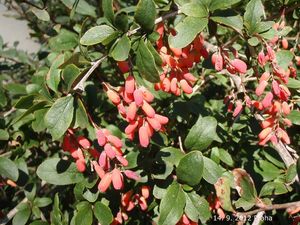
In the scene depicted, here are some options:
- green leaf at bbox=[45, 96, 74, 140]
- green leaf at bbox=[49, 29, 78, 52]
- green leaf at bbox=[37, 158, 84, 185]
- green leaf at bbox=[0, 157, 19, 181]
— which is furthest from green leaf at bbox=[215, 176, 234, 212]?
green leaf at bbox=[49, 29, 78, 52]

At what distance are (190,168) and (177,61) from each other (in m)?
0.34

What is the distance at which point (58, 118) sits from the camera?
3.55 ft

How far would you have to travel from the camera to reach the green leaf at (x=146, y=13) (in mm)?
1007

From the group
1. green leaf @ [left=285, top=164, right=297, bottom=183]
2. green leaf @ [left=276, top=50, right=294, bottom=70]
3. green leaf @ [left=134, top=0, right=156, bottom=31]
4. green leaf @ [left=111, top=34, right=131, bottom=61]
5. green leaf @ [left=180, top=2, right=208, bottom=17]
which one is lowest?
green leaf @ [left=285, top=164, right=297, bottom=183]

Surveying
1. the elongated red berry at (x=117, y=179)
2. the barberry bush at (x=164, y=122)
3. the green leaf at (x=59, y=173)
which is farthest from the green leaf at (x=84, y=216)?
the elongated red berry at (x=117, y=179)

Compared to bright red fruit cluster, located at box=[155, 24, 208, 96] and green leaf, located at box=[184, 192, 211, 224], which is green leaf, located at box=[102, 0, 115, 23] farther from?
green leaf, located at box=[184, 192, 211, 224]

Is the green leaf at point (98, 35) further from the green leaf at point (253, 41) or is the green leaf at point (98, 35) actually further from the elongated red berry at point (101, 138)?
the green leaf at point (253, 41)

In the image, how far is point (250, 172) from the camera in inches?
64.1

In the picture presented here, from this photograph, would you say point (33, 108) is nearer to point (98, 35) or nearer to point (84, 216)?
point (98, 35)

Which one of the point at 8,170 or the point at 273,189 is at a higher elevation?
the point at 8,170

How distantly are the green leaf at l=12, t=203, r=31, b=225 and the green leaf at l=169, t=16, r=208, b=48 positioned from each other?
102cm

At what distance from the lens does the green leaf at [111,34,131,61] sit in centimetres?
101

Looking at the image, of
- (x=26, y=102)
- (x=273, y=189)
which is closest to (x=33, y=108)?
(x=26, y=102)

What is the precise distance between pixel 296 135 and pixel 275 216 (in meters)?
0.41
